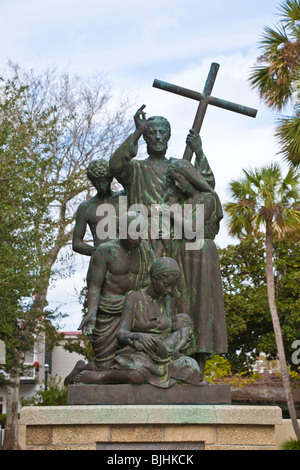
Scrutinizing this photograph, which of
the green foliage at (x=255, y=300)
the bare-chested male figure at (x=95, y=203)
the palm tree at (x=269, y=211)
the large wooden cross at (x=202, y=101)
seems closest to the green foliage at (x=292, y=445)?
the palm tree at (x=269, y=211)

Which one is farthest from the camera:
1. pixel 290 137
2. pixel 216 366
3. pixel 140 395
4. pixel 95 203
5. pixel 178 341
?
pixel 216 366

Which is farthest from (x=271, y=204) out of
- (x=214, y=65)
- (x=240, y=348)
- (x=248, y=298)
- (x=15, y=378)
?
(x=214, y=65)

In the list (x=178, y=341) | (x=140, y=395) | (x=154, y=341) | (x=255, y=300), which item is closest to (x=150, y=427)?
(x=140, y=395)

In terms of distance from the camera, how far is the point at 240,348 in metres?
27.1

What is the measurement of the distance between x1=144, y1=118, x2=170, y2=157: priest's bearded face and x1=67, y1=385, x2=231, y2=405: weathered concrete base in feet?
8.61

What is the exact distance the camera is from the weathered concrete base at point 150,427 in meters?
5.52

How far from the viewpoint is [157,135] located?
23.6 feet

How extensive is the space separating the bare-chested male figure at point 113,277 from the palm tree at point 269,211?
Answer: 13.7 meters

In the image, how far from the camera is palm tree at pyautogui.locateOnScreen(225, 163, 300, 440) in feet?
65.4

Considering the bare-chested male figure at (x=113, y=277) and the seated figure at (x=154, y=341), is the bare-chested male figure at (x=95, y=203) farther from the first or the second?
the seated figure at (x=154, y=341)

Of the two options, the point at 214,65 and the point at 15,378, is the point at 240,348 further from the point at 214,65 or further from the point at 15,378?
the point at 214,65

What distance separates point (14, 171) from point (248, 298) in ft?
44.2

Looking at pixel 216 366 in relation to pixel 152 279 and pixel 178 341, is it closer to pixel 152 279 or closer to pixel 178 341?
pixel 178 341

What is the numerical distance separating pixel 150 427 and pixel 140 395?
35 centimetres
